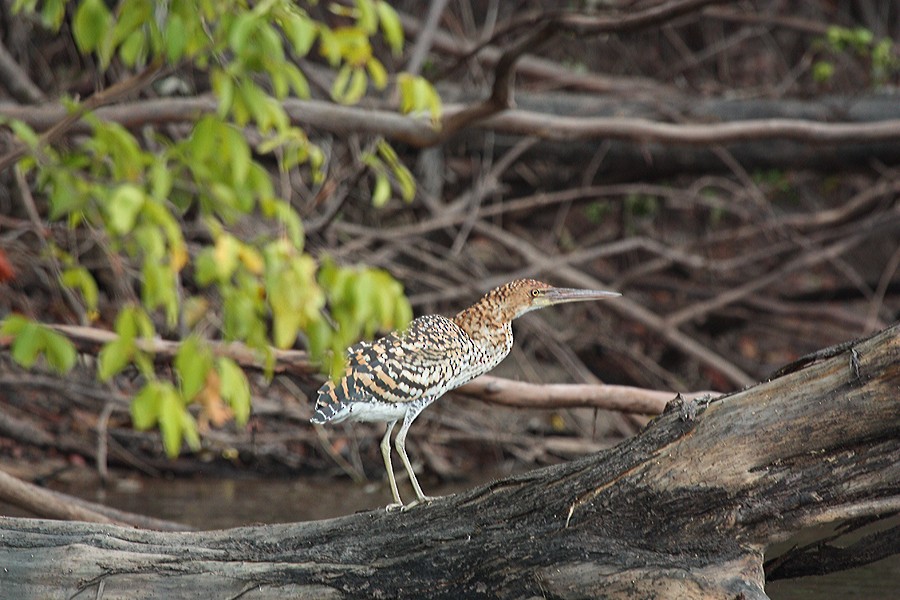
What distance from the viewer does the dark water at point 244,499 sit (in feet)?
18.5

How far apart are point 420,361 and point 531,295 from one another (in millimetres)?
679

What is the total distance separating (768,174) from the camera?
8586 millimetres

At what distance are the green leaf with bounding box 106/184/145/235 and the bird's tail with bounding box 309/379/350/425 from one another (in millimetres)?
931

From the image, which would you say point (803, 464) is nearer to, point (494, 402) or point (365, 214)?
point (494, 402)

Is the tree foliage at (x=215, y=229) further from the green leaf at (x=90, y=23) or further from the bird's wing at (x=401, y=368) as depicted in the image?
the bird's wing at (x=401, y=368)

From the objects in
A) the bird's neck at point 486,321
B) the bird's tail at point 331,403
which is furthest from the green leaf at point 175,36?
the bird's neck at point 486,321

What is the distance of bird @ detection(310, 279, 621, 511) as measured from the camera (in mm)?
3648

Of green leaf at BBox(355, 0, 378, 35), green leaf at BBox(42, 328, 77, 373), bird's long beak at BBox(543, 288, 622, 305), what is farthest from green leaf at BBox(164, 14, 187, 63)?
bird's long beak at BBox(543, 288, 622, 305)

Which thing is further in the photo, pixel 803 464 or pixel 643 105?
pixel 643 105

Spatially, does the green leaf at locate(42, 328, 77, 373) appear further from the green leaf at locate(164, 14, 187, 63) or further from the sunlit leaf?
the green leaf at locate(164, 14, 187, 63)

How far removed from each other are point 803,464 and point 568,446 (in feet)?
14.1

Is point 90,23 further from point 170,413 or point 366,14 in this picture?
point 170,413

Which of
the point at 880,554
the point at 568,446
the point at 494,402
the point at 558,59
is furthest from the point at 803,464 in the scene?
the point at 558,59

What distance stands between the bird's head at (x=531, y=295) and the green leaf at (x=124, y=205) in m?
1.63
